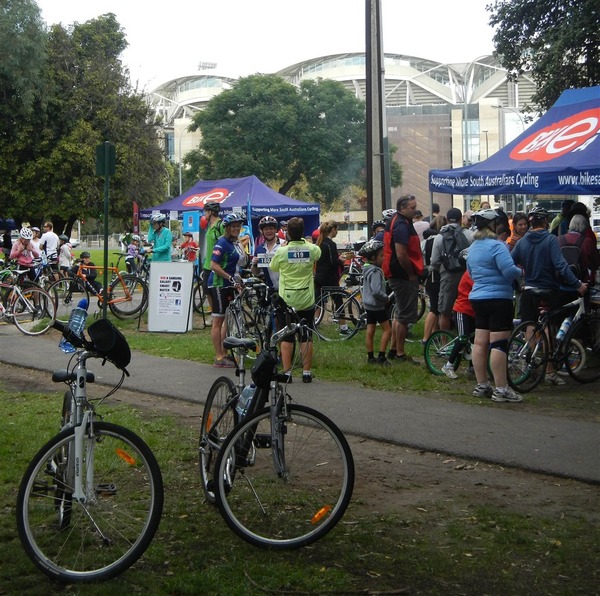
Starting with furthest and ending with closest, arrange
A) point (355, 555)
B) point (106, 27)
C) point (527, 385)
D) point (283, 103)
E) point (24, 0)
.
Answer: point (283, 103) < point (106, 27) < point (24, 0) < point (527, 385) < point (355, 555)

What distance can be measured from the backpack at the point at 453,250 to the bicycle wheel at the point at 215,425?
20.4ft

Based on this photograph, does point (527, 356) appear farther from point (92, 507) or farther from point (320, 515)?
point (92, 507)

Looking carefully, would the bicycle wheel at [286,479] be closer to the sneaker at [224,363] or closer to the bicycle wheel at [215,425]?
the bicycle wheel at [215,425]

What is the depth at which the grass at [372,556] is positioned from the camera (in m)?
4.62

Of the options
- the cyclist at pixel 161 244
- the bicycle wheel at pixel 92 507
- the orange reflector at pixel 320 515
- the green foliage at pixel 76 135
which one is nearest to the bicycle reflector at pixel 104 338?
the bicycle wheel at pixel 92 507

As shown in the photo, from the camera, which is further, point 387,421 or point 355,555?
point 387,421

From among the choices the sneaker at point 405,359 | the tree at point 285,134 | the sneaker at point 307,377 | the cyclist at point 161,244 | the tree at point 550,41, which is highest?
the tree at point 285,134

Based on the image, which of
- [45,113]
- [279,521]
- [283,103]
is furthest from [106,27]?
[279,521]

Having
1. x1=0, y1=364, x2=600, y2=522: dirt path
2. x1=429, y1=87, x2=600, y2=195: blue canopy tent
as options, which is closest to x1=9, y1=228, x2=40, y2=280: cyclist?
x1=429, y1=87, x2=600, y2=195: blue canopy tent

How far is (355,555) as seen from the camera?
199 inches

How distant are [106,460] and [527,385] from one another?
20.6 feet

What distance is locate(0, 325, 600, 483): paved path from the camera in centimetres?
728

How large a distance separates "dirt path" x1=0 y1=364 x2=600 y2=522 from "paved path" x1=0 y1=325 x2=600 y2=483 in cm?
15

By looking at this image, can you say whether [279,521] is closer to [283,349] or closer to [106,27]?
[283,349]
